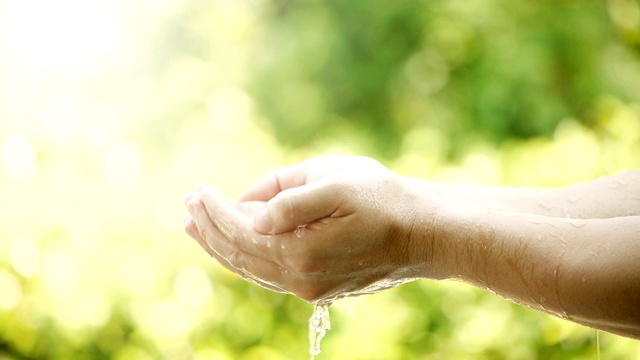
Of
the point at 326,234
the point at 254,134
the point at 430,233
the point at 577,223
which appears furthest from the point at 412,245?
the point at 254,134

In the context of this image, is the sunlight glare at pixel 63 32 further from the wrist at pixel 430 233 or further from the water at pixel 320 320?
the wrist at pixel 430 233

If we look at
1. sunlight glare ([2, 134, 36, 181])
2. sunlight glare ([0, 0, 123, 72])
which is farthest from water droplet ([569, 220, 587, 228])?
sunlight glare ([0, 0, 123, 72])

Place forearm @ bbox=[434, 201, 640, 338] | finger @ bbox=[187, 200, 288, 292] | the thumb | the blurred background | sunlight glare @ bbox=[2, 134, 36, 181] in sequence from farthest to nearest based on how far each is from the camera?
sunlight glare @ bbox=[2, 134, 36, 181], the blurred background, finger @ bbox=[187, 200, 288, 292], the thumb, forearm @ bbox=[434, 201, 640, 338]

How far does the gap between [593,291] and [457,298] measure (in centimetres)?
140

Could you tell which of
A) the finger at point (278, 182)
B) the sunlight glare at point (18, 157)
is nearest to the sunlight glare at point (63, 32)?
the sunlight glare at point (18, 157)

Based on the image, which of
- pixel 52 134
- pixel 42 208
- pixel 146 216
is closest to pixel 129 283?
pixel 146 216

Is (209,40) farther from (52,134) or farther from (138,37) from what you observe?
(52,134)

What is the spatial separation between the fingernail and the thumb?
1cm

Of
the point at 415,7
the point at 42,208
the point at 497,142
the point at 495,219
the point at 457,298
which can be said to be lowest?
the point at 457,298

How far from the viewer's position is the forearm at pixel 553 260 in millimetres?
1148

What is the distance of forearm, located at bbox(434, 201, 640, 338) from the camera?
1148 mm

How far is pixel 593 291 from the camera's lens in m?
1.17

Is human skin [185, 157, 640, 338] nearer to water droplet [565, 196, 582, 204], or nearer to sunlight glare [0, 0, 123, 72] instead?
water droplet [565, 196, 582, 204]

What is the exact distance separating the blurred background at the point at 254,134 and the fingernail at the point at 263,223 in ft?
4.05
